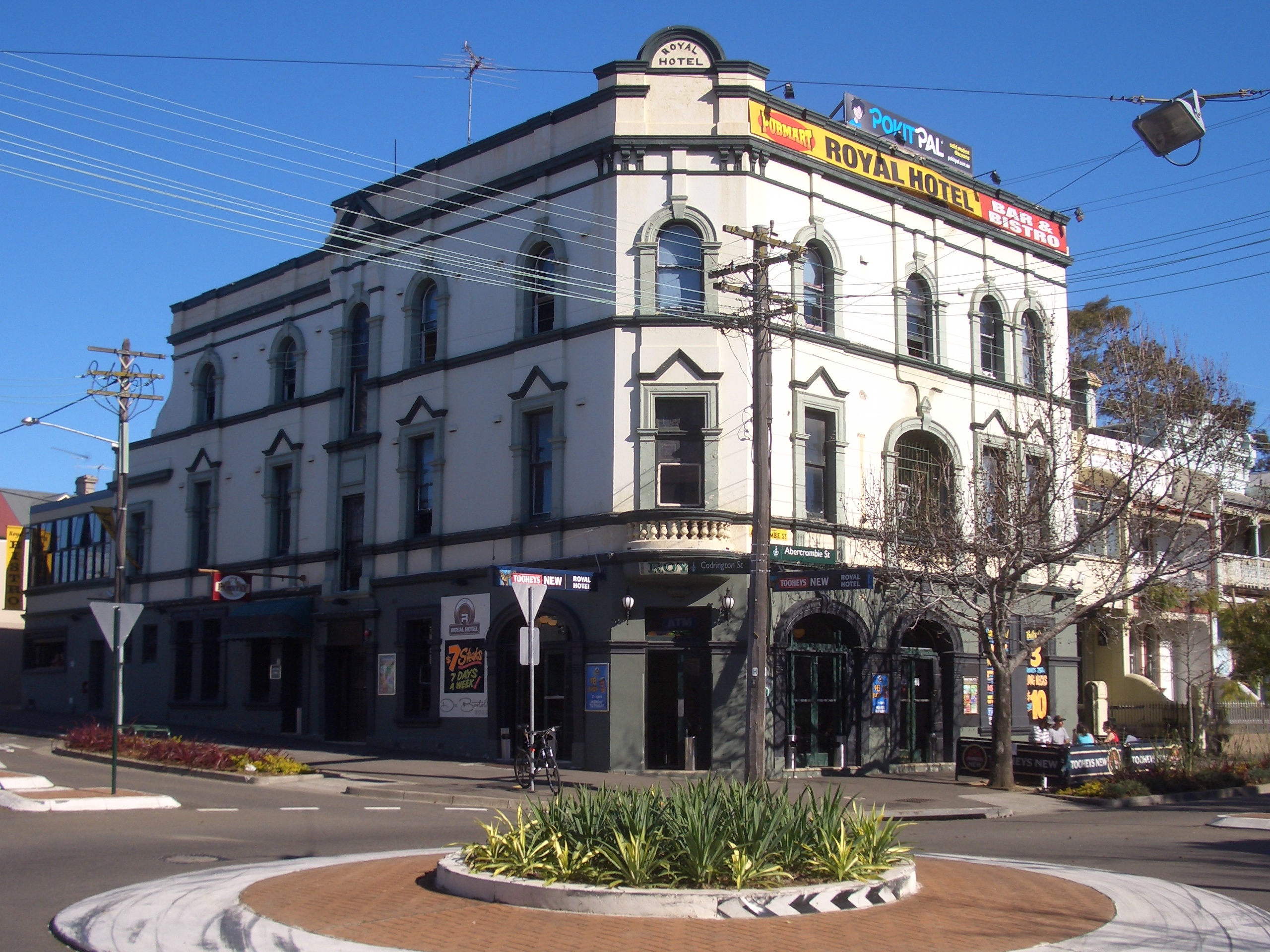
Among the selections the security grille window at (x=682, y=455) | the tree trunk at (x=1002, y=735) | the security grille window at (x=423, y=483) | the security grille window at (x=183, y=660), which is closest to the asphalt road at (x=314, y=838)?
the tree trunk at (x=1002, y=735)

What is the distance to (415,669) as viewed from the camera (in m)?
28.3

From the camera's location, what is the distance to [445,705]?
2691 centimetres

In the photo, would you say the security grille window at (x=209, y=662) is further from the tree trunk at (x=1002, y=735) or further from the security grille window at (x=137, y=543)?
the tree trunk at (x=1002, y=735)

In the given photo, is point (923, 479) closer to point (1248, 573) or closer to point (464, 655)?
point (464, 655)

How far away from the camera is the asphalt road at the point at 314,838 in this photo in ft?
36.3

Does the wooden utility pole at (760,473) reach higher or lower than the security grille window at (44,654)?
higher

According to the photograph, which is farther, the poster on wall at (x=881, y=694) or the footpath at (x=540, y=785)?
the poster on wall at (x=881, y=694)

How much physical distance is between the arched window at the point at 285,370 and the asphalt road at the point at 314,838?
14226 mm

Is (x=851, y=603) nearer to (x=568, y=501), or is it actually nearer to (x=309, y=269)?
(x=568, y=501)

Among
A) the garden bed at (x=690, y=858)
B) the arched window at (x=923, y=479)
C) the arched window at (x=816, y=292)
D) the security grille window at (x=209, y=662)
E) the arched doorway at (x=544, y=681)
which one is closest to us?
the garden bed at (x=690, y=858)

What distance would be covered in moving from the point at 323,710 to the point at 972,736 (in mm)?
15255

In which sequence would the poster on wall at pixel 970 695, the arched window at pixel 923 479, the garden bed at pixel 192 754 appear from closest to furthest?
the garden bed at pixel 192 754, the arched window at pixel 923 479, the poster on wall at pixel 970 695

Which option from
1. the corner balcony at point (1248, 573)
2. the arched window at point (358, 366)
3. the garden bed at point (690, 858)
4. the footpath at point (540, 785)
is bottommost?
the footpath at point (540, 785)

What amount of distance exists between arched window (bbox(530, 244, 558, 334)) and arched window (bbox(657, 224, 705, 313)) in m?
2.52
